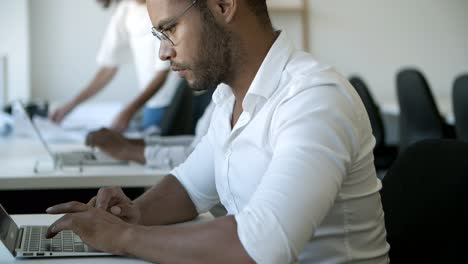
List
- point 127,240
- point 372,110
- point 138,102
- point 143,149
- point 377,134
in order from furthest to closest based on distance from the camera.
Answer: point 377,134, point 372,110, point 138,102, point 143,149, point 127,240

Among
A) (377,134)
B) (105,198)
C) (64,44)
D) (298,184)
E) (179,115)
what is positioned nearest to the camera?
(298,184)

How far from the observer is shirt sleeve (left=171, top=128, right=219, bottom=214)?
1.62m

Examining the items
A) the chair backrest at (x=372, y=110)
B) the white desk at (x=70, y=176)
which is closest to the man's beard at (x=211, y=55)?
the white desk at (x=70, y=176)

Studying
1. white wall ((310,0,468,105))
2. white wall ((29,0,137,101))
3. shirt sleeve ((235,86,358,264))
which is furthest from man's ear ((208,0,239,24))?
white wall ((310,0,468,105))

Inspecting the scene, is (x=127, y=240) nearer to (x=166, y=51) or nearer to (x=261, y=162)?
(x=261, y=162)

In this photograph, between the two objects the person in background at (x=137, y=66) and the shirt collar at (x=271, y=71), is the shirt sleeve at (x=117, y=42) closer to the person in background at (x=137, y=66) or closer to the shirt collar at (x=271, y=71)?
the person in background at (x=137, y=66)

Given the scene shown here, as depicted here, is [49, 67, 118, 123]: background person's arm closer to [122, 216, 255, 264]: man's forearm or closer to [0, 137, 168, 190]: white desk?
[0, 137, 168, 190]: white desk

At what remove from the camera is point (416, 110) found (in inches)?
158

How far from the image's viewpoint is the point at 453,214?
1279 millimetres

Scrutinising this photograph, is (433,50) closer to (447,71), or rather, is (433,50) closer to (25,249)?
(447,71)

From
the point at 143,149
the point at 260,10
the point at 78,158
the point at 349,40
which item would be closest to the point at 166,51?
the point at 260,10

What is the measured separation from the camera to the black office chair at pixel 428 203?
1269 millimetres

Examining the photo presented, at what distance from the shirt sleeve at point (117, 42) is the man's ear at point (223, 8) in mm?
2467

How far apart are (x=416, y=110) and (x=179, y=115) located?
1.35 m
